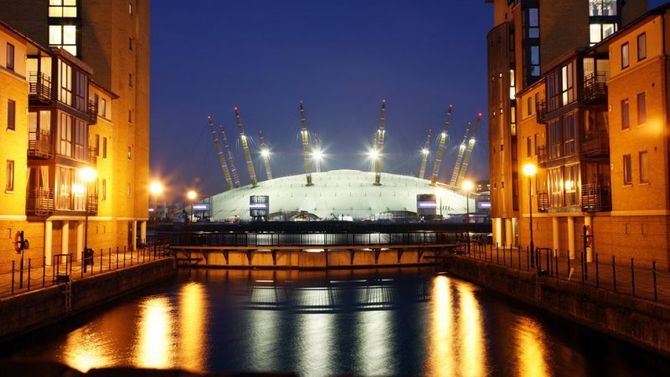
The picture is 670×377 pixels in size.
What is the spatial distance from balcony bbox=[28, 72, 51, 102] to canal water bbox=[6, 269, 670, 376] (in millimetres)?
13476

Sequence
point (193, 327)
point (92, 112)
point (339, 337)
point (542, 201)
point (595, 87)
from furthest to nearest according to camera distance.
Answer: point (542, 201) → point (92, 112) → point (595, 87) → point (193, 327) → point (339, 337)

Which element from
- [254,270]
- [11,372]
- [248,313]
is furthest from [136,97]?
[11,372]

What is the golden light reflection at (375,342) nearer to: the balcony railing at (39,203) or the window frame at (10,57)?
the balcony railing at (39,203)

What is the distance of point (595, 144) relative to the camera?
39750mm

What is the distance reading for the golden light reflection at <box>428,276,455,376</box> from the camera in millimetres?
22500

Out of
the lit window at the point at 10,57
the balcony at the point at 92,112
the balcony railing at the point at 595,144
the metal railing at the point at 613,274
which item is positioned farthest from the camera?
the balcony at the point at 92,112

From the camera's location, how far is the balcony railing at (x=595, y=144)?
39406mm

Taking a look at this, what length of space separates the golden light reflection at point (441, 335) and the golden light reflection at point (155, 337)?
30.8ft

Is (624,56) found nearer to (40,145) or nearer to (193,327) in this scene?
(193,327)

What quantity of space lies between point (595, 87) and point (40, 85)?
3380 cm

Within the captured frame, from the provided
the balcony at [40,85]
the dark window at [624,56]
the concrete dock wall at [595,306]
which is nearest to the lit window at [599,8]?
the dark window at [624,56]

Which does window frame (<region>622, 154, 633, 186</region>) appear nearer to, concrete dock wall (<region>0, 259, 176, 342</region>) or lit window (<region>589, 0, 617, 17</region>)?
lit window (<region>589, 0, 617, 17</region>)

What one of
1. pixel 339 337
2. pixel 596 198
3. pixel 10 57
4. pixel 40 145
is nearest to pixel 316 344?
pixel 339 337

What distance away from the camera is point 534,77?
59.3 meters
